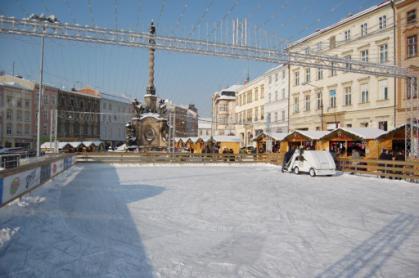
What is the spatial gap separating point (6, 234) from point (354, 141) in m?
24.2

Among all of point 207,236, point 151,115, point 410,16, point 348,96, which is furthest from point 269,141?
point 207,236

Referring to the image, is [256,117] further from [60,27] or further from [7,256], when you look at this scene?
[7,256]

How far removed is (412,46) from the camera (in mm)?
26750

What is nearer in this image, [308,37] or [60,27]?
[60,27]

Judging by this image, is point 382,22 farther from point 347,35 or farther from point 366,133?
point 366,133

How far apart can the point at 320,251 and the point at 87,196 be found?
8463mm

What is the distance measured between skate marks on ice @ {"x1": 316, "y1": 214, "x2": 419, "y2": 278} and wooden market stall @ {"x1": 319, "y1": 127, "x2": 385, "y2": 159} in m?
15.2

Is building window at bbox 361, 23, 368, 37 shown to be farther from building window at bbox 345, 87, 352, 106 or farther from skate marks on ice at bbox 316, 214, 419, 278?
skate marks on ice at bbox 316, 214, 419, 278

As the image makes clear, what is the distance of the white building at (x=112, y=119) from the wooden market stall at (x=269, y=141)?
1803 inches

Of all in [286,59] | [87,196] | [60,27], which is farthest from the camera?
[286,59]

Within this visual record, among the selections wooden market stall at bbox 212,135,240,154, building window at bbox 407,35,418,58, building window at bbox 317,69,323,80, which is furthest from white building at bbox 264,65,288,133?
building window at bbox 407,35,418,58

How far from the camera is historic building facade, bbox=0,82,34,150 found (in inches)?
2072

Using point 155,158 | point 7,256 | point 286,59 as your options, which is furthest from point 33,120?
point 7,256

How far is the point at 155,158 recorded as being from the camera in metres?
30.8
